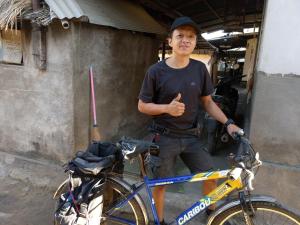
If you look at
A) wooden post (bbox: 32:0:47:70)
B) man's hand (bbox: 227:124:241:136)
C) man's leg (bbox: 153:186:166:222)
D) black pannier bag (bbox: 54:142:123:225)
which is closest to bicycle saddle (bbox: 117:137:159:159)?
black pannier bag (bbox: 54:142:123:225)

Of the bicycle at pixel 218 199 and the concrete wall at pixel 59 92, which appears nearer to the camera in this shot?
the bicycle at pixel 218 199

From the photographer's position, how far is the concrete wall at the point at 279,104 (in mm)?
3188

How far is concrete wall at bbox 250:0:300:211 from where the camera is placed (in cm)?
319

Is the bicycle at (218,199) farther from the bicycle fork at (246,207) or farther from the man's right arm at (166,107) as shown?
the man's right arm at (166,107)

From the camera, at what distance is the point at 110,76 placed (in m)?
5.17

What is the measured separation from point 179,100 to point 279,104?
1.32 metres

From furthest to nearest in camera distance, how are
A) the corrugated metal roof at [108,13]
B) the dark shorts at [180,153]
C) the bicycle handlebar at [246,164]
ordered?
the corrugated metal roof at [108,13] → the dark shorts at [180,153] → the bicycle handlebar at [246,164]

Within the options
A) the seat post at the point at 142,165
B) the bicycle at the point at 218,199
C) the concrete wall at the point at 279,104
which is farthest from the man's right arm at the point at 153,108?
the concrete wall at the point at 279,104

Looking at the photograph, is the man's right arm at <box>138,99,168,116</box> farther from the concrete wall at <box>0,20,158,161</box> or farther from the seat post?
the concrete wall at <box>0,20,158,161</box>

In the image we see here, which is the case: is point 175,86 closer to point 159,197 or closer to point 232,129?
point 232,129

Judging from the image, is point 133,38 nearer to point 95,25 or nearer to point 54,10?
point 95,25

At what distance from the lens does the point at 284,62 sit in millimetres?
3268

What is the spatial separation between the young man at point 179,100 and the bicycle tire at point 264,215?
0.53 metres

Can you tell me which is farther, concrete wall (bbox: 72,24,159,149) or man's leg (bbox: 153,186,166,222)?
concrete wall (bbox: 72,24,159,149)
